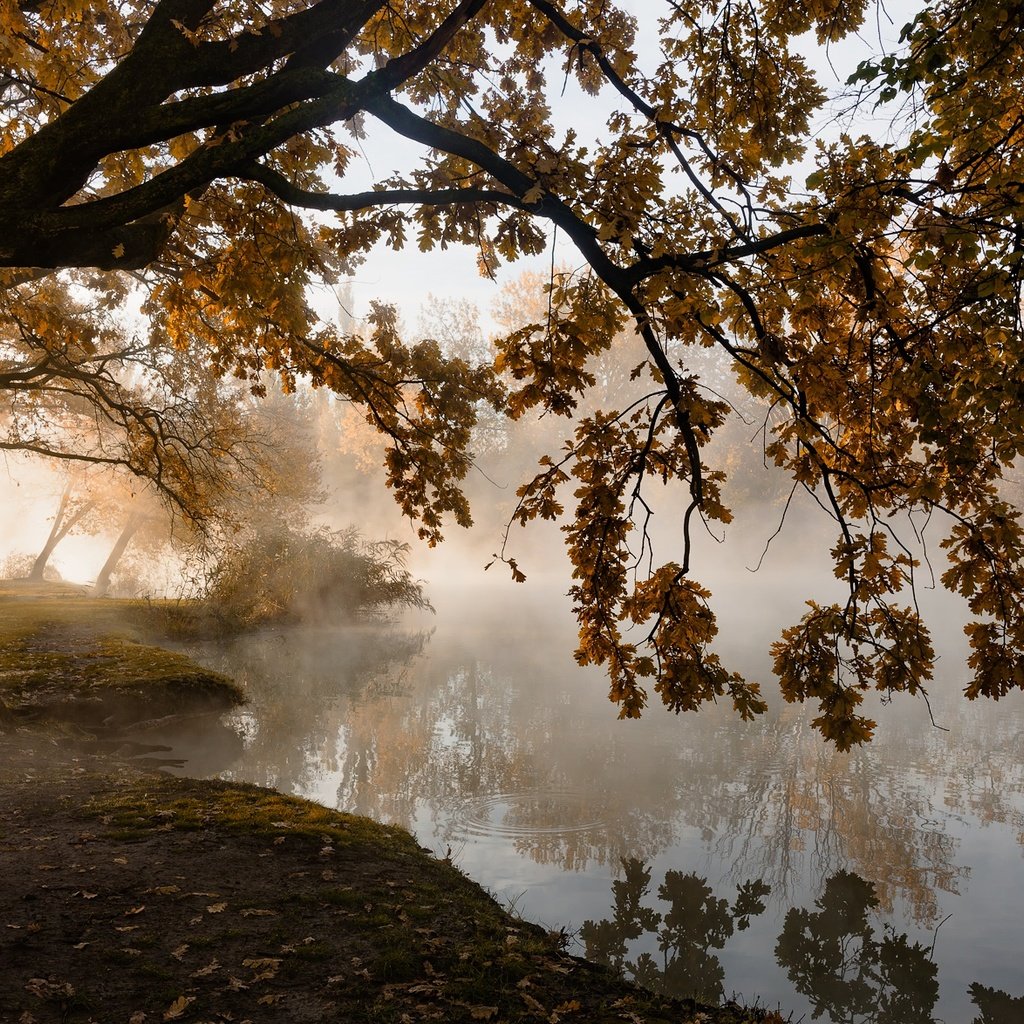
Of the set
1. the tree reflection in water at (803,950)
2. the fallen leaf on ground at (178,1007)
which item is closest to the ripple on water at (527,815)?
the tree reflection in water at (803,950)

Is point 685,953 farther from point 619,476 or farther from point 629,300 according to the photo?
point 629,300

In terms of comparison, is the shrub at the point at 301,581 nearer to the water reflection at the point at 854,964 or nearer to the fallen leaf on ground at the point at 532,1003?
the water reflection at the point at 854,964

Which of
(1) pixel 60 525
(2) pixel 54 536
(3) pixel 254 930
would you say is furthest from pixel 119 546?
(3) pixel 254 930

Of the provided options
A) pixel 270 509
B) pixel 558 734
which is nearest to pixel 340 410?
pixel 270 509

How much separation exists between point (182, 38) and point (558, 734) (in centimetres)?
1033

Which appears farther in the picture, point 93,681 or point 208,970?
point 93,681

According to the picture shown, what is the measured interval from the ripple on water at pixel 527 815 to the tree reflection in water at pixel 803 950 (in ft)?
3.84

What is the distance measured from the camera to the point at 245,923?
4.96 m

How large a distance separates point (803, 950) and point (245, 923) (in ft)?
14.3

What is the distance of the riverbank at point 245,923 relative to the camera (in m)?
4.11

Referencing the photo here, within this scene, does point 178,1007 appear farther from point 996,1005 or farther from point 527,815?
point 996,1005

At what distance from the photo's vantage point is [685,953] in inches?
239

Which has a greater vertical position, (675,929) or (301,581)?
(301,581)

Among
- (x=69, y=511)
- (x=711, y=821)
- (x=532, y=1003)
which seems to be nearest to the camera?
(x=532, y=1003)
